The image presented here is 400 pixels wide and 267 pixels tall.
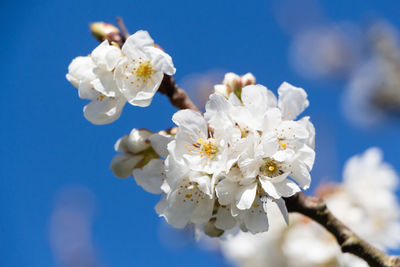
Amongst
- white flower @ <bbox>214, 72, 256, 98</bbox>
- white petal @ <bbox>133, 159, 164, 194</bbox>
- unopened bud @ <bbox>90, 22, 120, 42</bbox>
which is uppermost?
unopened bud @ <bbox>90, 22, 120, 42</bbox>

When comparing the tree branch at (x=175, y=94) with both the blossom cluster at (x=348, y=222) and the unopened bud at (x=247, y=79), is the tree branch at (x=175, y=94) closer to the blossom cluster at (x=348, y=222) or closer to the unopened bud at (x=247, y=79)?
the unopened bud at (x=247, y=79)

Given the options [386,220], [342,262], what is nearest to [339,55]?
[386,220]

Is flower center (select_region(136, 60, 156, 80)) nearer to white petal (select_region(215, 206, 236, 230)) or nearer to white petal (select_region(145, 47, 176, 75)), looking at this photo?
white petal (select_region(145, 47, 176, 75))

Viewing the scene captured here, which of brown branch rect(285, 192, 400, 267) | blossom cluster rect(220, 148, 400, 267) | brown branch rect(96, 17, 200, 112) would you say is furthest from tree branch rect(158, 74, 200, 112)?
blossom cluster rect(220, 148, 400, 267)

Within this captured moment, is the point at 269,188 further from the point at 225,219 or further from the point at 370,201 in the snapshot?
the point at 370,201

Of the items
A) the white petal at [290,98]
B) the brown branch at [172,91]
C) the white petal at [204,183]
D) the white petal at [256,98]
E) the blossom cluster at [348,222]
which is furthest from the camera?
the blossom cluster at [348,222]

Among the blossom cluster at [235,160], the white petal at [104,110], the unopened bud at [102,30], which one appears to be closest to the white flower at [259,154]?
the blossom cluster at [235,160]

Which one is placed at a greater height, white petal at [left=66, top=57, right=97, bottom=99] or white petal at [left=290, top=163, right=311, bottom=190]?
white petal at [left=66, top=57, right=97, bottom=99]

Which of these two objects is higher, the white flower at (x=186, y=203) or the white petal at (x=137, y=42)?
the white petal at (x=137, y=42)
